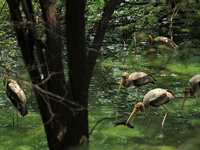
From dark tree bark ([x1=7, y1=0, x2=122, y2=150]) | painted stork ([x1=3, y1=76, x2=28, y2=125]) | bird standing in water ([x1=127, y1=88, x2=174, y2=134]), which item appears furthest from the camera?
painted stork ([x1=3, y1=76, x2=28, y2=125])

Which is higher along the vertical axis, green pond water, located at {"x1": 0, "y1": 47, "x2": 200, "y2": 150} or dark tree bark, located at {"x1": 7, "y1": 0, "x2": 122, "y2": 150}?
dark tree bark, located at {"x1": 7, "y1": 0, "x2": 122, "y2": 150}

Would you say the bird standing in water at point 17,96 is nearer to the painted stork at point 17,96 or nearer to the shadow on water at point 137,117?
the painted stork at point 17,96

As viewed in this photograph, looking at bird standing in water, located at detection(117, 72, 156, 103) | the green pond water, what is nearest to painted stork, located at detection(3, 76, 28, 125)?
the green pond water

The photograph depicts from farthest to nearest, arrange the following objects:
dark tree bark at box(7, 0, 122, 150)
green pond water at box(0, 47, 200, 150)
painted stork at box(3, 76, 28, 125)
A: painted stork at box(3, 76, 28, 125) → green pond water at box(0, 47, 200, 150) → dark tree bark at box(7, 0, 122, 150)

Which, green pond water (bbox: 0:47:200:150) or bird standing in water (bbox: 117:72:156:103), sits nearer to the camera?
green pond water (bbox: 0:47:200:150)

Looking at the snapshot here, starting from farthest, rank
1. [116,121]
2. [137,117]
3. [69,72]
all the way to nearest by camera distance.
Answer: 1. [137,117]
2. [116,121]
3. [69,72]

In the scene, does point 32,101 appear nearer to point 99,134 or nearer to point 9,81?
point 9,81

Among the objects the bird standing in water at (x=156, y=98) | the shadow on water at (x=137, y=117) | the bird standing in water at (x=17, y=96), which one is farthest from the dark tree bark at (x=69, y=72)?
the bird standing in water at (x=17, y=96)

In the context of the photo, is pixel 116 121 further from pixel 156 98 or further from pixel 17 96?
pixel 17 96

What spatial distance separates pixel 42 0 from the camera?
3.07 m

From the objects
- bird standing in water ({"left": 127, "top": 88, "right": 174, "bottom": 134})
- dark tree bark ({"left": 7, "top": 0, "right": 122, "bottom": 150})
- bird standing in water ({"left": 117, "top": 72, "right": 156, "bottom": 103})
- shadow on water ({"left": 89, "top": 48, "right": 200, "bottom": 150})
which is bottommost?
shadow on water ({"left": 89, "top": 48, "right": 200, "bottom": 150})

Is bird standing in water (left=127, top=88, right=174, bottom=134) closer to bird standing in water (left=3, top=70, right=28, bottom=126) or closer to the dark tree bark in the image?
bird standing in water (left=3, top=70, right=28, bottom=126)

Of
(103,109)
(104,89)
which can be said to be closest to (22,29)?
(103,109)

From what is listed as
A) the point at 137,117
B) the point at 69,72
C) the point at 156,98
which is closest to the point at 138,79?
the point at 137,117
